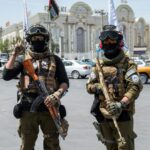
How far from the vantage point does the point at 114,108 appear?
4375 mm

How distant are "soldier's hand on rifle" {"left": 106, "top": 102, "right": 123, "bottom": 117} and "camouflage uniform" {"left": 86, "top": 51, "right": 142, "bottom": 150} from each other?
0.15 m

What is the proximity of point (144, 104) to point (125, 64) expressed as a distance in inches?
331

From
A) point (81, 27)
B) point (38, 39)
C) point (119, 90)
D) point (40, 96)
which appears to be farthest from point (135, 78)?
point (81, 27)

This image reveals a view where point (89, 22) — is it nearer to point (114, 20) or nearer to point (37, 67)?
point (114, 20)

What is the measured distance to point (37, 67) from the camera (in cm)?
475

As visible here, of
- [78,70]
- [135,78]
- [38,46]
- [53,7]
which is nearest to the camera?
[135,78]

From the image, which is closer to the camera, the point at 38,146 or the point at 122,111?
the point at 122,111

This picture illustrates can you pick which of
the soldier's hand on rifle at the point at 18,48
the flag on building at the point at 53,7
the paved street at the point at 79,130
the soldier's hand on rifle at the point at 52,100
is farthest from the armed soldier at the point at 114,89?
the flag on building at the point at 53,7

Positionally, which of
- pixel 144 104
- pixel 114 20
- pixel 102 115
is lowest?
pixel 144 104

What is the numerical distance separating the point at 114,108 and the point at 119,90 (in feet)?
0.89

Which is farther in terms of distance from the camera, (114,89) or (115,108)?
(114,89)

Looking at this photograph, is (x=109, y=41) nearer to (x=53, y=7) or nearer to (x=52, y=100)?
(x=52, y=100)

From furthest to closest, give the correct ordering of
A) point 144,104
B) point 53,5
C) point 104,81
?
point 53,5 → point 144,104 → point 104,81

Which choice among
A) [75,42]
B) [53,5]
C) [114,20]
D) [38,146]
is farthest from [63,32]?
[38,146]
